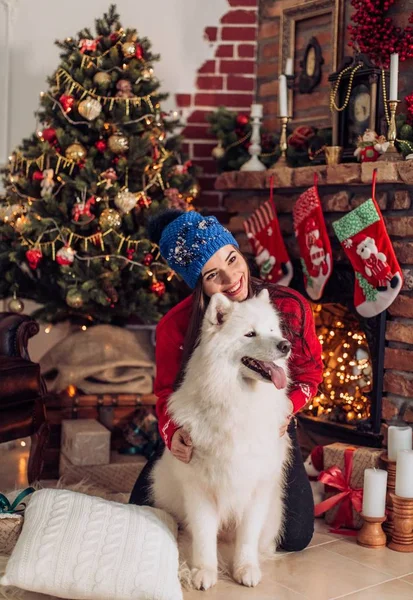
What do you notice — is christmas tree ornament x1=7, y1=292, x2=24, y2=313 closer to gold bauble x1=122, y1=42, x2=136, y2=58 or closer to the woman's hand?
gold bauble x1=122, y1=42, x2=136, y2=58

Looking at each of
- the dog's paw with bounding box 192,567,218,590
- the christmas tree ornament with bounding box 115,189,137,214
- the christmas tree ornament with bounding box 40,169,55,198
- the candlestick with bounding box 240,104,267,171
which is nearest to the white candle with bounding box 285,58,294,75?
the candlestick with bounding box 240,104,267,171

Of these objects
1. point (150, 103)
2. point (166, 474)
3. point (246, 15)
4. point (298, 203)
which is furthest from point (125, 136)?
point (166, 474)

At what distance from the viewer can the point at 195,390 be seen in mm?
2352

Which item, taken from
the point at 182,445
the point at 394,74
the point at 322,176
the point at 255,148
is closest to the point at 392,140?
the point at 394,74

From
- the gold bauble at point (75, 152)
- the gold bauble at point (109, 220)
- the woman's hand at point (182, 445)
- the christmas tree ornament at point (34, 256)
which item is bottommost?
the woman's hand at point (182, 445)

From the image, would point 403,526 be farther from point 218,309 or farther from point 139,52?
point 139,52

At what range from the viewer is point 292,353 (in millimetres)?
2713

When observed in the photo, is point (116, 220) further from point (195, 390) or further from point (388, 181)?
point (195, 390)

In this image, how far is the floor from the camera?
2469 millimetres

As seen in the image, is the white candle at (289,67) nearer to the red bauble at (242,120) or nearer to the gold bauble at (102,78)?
the red bauble at (242,120)

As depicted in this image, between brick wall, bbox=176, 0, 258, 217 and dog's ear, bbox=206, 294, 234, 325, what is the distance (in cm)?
239

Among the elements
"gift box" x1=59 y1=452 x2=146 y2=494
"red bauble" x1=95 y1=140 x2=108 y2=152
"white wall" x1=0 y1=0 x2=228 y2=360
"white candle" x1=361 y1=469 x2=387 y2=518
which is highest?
"white wall" x1=0 y1=0 x2=228 y2=360

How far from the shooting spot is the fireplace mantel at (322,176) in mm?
3355

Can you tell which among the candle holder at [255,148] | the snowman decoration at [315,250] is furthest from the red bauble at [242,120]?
the snowman decoration at [315,250]
